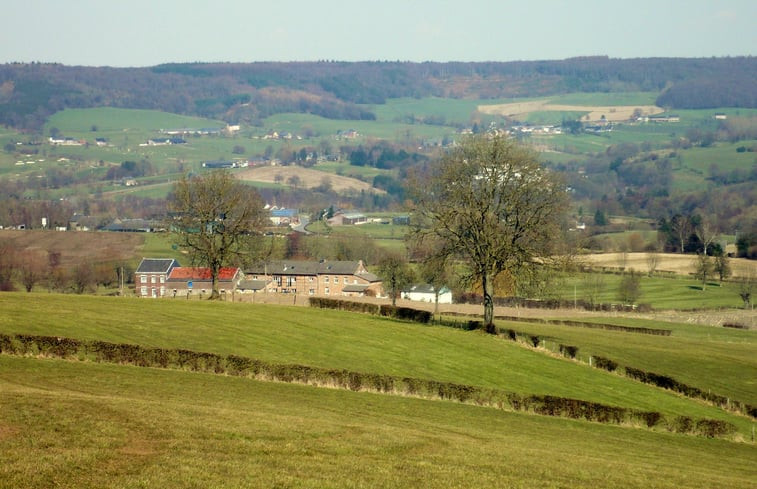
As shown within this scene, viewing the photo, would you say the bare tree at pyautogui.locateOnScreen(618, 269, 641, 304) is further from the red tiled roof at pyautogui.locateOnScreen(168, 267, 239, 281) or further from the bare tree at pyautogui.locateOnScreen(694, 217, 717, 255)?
the red tiled roof at pyautogui.locateOnScreen(168, 267, 239, 281)

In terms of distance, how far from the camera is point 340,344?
1902 inches

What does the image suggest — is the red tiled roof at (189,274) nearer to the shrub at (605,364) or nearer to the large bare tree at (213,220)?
the large bare tree at (213,220)

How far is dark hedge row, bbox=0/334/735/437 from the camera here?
37312mm

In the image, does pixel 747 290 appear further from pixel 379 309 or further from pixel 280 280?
pixel 280 280

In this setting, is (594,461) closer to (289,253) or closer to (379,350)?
(379,350)

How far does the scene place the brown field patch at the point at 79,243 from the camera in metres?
136

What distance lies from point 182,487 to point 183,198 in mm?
59918

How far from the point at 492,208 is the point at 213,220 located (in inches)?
1047

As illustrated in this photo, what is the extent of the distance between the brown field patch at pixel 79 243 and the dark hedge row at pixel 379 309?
209 ft

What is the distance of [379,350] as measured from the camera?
4794 centimetres

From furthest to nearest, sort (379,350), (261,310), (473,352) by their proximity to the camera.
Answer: (261,310)
(473,352)
(379,350)

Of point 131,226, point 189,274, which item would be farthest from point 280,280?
point 131,226

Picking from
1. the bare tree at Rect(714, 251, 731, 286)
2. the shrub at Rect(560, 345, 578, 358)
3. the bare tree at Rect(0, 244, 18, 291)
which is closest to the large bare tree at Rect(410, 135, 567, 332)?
the shrub at Rect(560, 345, 578, 358)

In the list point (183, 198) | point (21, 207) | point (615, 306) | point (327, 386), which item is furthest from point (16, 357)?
point (21, 207)
